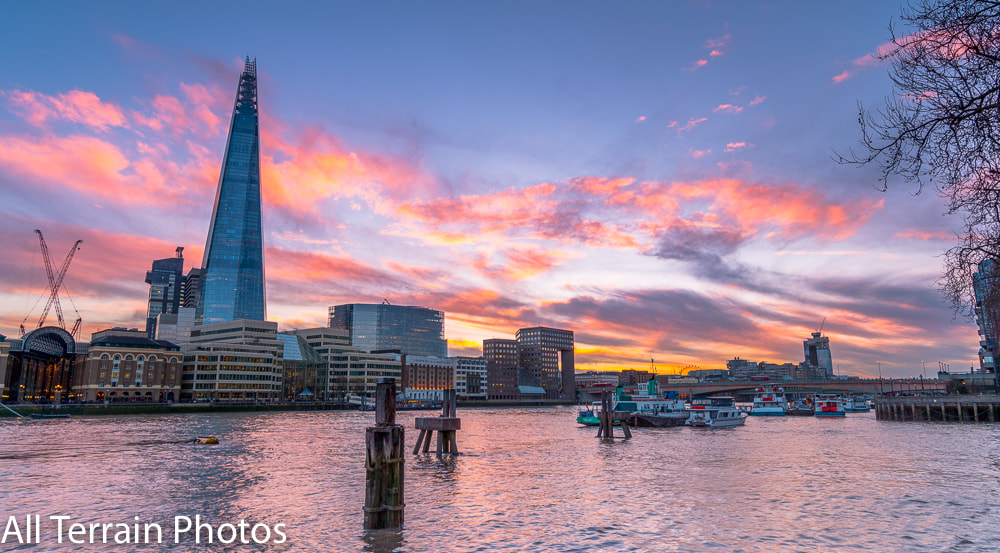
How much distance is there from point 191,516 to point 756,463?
38131mm

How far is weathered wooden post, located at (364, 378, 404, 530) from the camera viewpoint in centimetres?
2184

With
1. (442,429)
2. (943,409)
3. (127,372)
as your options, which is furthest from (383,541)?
(127,372)

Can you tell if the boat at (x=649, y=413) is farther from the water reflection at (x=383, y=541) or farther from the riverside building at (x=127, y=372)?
the riverside building at (x=127, y=372)

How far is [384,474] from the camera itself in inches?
868

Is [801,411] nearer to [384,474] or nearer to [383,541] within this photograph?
[384,474]

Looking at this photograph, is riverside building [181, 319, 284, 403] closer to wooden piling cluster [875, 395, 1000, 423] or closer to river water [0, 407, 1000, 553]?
river water [0, 407, 1000, 553]

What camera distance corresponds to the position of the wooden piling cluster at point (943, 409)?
107 metres

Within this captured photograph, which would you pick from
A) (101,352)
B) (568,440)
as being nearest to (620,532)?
(568,440)

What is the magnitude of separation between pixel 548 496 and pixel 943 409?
112 metres

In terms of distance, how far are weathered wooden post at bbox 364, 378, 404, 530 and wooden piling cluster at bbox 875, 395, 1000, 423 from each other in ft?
390

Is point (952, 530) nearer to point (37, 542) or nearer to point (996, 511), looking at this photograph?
point (996, 511)

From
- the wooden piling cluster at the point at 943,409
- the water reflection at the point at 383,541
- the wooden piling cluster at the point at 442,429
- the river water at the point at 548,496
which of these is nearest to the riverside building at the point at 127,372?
the river water at the point at 548,496

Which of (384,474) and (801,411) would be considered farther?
(801,411)

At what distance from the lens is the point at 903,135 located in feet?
31.3
